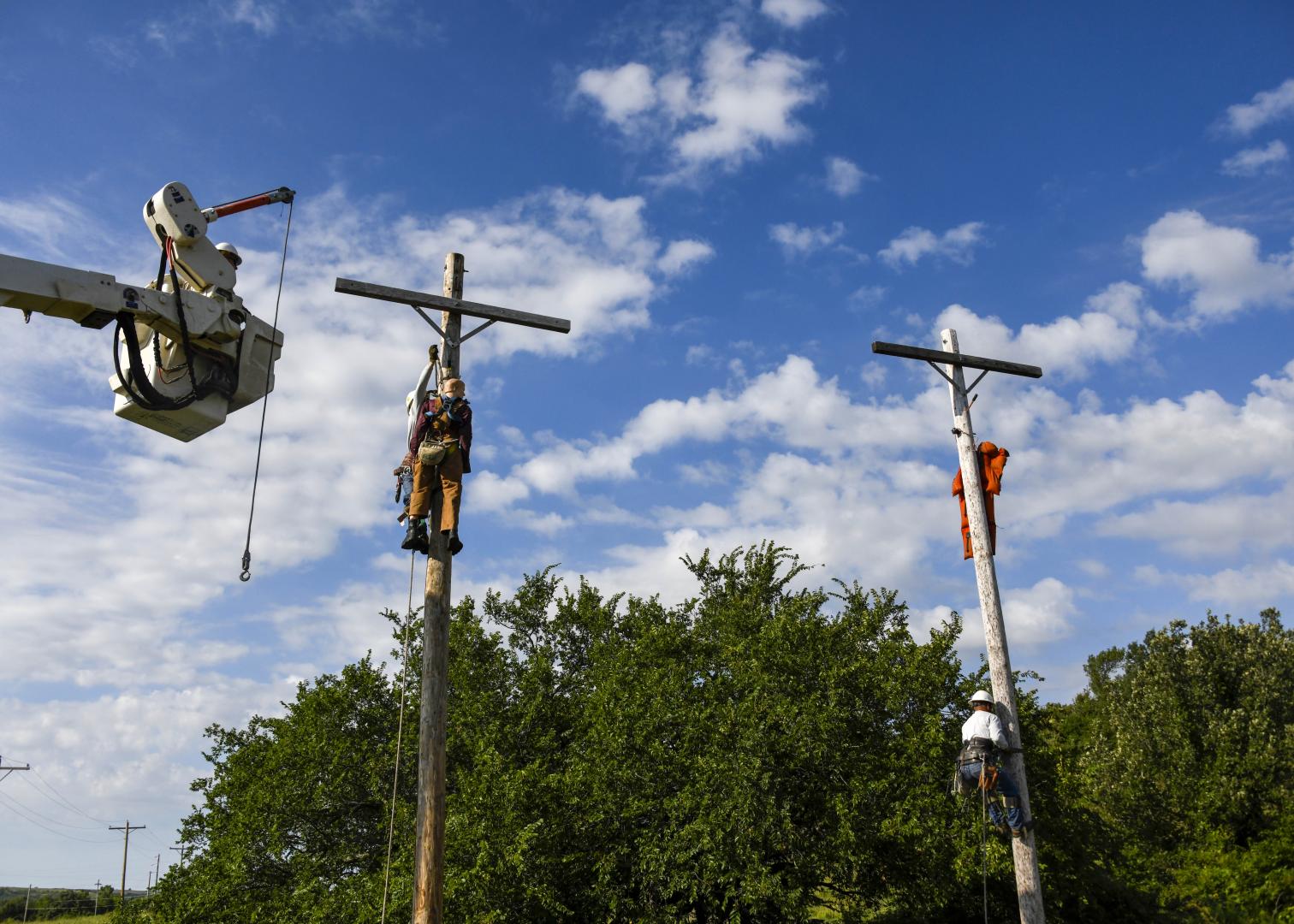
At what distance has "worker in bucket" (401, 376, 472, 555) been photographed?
8852mm

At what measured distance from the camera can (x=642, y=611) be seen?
930 inches

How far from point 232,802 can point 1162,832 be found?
28.9m

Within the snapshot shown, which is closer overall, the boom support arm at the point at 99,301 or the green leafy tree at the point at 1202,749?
the boom support arm at the point at 99,301

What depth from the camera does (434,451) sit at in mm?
8867

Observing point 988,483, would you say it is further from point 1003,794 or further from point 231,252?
point 231,252

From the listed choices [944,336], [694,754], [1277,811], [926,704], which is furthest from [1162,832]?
[944,336]

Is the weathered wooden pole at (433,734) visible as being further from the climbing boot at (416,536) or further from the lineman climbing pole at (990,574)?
the lineman climbing pole at (990,574)

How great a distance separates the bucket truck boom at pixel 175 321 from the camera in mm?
7367

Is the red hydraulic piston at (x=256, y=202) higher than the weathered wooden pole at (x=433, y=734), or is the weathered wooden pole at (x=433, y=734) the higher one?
the red hydraulic piston at (x=256, y=202)

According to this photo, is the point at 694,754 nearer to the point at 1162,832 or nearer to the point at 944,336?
the point at 944,336

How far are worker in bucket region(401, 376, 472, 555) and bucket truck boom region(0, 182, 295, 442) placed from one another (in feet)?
4.67

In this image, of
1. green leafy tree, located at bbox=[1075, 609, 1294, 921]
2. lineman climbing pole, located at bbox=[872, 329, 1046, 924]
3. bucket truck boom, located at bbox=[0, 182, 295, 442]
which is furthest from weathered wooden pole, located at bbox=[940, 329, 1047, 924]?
green leafy tree, located at bbox=[1075, 609, 1294, 921]

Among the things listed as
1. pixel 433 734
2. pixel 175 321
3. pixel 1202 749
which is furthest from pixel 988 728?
pixel 1202 749

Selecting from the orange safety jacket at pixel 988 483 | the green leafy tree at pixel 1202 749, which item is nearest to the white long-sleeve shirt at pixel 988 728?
the orange safety jacket at pixel 988 483
